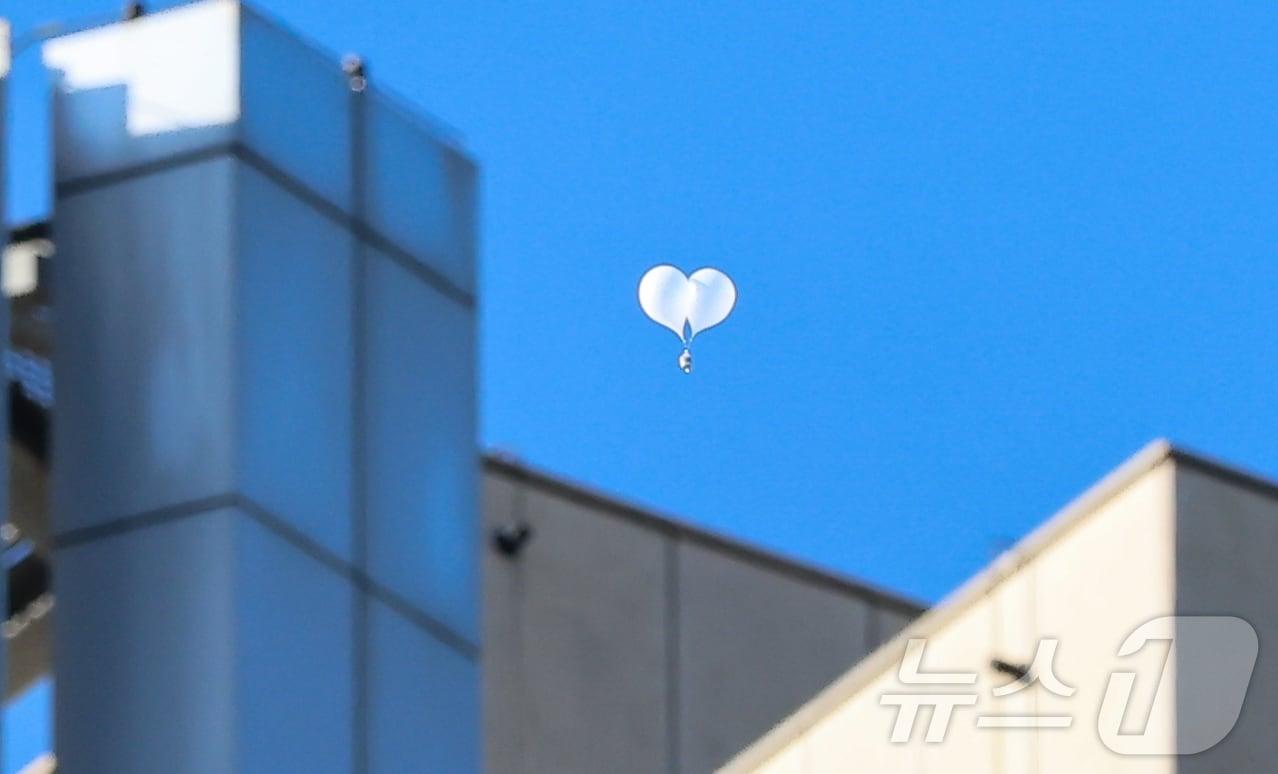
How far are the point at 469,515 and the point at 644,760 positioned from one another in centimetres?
1875

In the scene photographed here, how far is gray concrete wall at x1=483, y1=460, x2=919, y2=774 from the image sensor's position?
36344 millimetres

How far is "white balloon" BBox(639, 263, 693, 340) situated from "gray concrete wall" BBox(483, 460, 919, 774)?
336 cm

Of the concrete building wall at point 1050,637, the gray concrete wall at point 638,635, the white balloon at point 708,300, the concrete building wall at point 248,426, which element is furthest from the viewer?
the gray concrete wall at point 638,635

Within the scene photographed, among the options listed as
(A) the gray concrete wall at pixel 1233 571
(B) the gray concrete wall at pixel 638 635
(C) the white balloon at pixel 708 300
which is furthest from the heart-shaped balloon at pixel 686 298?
(A) the gray concrete wall at pixel 1233 571

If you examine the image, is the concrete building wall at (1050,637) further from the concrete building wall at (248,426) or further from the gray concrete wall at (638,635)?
the gray concrete wall at (638,635)

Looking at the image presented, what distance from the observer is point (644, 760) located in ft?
123

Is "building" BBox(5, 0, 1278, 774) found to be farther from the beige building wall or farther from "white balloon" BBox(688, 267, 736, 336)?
"white balloon" BBox(688, 267, 736, 336)

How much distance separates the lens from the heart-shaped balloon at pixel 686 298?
32781 mm

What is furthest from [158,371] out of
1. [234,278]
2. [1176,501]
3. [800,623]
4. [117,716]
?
[800,623]

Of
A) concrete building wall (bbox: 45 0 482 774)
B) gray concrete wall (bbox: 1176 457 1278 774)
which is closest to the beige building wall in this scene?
gray concrete wall (bbox: 1176 457 1278 774)

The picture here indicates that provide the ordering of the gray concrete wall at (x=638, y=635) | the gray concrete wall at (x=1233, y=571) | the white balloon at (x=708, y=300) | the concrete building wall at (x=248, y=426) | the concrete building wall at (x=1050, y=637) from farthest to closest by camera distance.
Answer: the gray concrete wall at (x=638, y=635) → the white balloon at (x=708, y=300) → the concrete building wall at (x=1050, y=637) → the gray concrete wall at (x=1233, y=571) → the concrete building wall at (x=248, y=426)

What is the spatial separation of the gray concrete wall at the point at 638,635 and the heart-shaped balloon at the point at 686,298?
3.51 metres

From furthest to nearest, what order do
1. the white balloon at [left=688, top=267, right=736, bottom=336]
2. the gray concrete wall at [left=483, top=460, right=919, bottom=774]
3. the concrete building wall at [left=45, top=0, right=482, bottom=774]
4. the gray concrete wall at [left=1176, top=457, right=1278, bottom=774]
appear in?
the gray concrete wall at [left=483, top=460, right=919, bottom=774] < the white balloon at [left=688, top=267, right=736, bottom=336] < the gray concrete wall at [left=1176, top=457, right=1278, bottom=774] < the concrete building wall at [left=45, top=0, right=482, bottom=774]

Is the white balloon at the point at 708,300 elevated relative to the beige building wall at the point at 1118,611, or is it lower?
elevated
